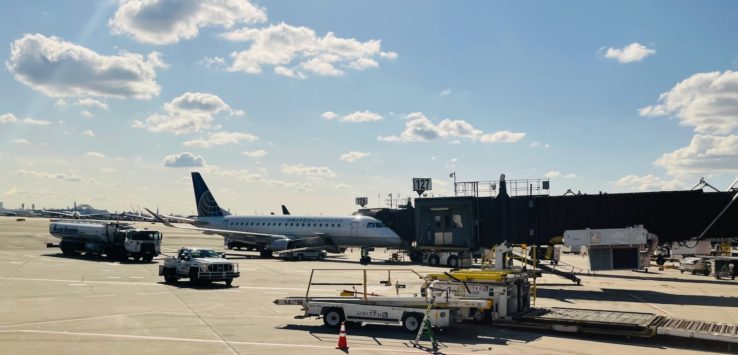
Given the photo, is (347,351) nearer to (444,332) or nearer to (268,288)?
(444,332)

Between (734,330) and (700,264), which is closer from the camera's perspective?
(734,330)

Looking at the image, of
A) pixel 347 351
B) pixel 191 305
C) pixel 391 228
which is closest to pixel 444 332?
pixel 347 351

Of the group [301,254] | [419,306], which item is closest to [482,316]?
[419,306]

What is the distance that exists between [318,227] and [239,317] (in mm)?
35330

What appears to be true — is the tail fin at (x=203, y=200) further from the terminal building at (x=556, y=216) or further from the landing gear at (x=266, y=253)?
the terminal building at (x=556, y=216)

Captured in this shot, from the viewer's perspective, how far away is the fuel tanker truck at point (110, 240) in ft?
145

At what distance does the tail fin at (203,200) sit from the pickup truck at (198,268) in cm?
3413

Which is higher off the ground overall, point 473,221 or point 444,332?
point 473,221

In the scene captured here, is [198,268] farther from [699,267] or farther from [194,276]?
[699,267]

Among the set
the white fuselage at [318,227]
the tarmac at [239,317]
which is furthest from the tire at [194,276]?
the white fuselage at [318,227]

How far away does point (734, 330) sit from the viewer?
53.3 ft

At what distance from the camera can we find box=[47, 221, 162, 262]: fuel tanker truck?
1745 inches

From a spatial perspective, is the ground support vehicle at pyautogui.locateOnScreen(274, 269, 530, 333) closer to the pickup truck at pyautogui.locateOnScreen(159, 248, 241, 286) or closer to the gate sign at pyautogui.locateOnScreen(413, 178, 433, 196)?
the pickup truck at pyautogui.locateOnScreen(159, 248, 241, 286)

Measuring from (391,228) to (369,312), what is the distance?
32.9 metres
